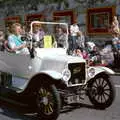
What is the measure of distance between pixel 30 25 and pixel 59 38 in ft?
3.47

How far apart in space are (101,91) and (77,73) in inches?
28.6

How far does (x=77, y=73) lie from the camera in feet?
26.0

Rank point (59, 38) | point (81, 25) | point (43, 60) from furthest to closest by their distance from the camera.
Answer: point (81, 25) < point (59, 38) < point (43, 60)

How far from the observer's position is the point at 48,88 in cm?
750

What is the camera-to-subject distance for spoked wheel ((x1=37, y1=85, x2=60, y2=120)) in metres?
7.31

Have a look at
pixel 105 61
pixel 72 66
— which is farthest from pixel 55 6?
pixel 72 66

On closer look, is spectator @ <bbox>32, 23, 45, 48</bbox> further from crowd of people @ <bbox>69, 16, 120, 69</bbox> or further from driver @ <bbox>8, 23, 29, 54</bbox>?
crowd of people @ <bbox>69, 16, 120, 69</bbox>

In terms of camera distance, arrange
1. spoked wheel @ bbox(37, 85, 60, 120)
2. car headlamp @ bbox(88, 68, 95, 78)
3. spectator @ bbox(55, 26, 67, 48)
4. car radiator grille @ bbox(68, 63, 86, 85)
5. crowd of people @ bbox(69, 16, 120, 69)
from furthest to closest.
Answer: crowd of people @ bbox(69, 16, 120, 69) < spectator @ bbox(55, 26, 67, 48) < car headlamp @ bbox(88, 68, 95, 78) < car radiator grille @ bbox(68, 63, 86, 85) < spoked wheel @ bbox(37, 85, 60, 120)

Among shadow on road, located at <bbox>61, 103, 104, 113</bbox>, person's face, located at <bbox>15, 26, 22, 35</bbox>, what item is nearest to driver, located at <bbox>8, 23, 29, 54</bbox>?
person's face, located at <bbox>15, 26, 22, 35</bbox>

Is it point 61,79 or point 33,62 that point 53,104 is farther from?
point 33,62

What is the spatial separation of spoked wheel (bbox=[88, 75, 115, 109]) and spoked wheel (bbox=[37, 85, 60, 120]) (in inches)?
45.1

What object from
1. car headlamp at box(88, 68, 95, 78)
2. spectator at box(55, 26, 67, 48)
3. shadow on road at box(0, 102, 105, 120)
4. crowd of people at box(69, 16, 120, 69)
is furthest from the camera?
crowd of people at box(69, 16, 120, 69)

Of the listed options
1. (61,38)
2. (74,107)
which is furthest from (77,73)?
(61,38)

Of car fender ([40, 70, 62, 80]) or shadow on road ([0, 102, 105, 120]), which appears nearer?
car fender ([40, 70, 62, 80])
